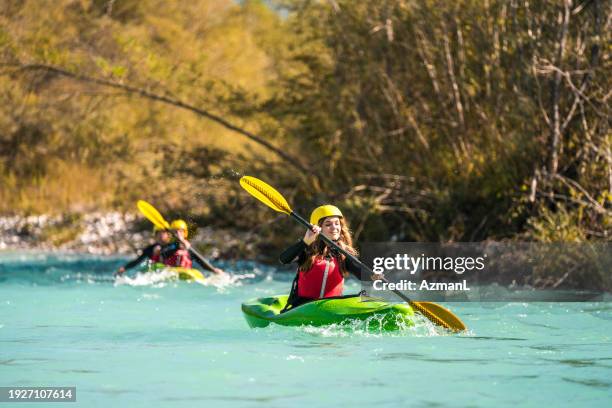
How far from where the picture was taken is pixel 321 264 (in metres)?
8.00

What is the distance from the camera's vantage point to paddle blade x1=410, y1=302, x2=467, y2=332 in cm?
759

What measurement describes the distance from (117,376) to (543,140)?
6666 millimetres

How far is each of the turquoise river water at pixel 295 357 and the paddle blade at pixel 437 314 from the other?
0.37 feet

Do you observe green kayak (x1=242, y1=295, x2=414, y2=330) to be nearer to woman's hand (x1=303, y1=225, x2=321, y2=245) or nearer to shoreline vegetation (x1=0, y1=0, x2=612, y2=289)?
woman's hand (x1=303, y1=225, x2=321, y2=245)

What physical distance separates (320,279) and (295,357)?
50.6 inches

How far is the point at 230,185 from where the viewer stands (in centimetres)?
1423

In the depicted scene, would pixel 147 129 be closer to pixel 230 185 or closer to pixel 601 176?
pixel 230 185

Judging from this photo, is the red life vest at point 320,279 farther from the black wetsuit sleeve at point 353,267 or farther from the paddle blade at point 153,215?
the paddle blade at point 153,215

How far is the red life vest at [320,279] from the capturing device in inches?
315

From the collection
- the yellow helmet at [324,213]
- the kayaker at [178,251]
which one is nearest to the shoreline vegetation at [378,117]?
the kayaker at [178,251]

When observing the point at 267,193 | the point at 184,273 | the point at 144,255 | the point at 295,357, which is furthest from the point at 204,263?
the point at 295,357

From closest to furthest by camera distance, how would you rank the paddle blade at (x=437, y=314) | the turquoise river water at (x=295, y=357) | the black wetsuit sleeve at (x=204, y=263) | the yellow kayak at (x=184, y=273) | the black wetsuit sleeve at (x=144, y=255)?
1. the turquoise river water at (x=295, y=357)
2. the paddle blade at (x=437, y=314)
3. the yellow kayak at (x=184, y=273)
4. the black wetsuit sleeve at (x=204, y=263)
5. the black wetsuit sleeve at (x=144, y=255)

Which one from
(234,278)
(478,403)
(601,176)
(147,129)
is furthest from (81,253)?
(478,403)

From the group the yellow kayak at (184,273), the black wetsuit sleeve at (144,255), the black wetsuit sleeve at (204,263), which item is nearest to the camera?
the yellow kayak at (184,273)
